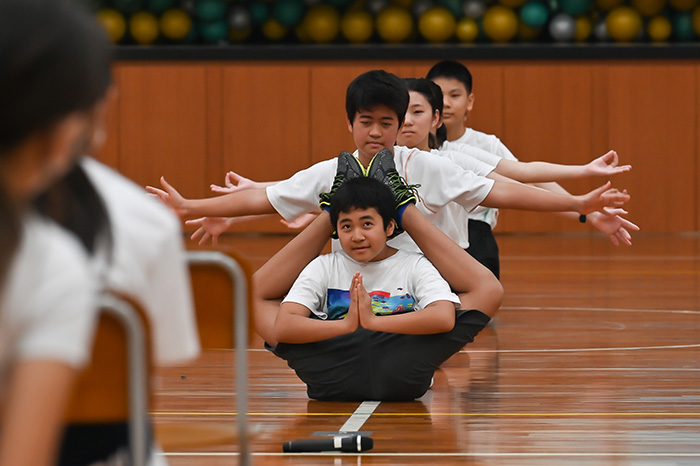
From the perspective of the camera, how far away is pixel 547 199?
151 inches

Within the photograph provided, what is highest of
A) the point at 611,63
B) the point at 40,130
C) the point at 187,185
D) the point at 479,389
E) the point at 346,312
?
the point at 611,63

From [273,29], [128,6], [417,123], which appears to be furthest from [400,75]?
[417,123]

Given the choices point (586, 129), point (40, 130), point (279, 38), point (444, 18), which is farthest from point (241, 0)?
point (40, 130)

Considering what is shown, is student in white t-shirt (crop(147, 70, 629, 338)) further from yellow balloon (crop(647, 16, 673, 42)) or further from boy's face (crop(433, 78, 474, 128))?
yellow balloon (crop(647, 16, 673, 42))

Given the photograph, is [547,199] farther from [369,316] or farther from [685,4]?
[685,4]

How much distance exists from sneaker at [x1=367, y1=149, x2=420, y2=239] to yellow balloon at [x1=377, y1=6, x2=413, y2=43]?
673 centimetres

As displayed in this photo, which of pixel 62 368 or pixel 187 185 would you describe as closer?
pixel 62 368

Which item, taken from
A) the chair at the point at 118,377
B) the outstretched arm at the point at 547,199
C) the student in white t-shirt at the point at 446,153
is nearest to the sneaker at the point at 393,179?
the outstretched arm at the point at 547,199

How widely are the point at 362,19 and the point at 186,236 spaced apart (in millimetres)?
2673

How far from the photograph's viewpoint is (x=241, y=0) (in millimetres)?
10492

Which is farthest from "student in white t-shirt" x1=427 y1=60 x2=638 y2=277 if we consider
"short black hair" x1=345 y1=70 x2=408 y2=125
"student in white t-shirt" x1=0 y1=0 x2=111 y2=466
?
"student in white t-shirt" x1=0 y1=0 x2=111 y2=466

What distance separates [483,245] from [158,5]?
589 centimetres

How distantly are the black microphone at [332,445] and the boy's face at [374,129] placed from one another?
126 cm

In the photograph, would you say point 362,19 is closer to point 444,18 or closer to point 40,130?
point 444,18
